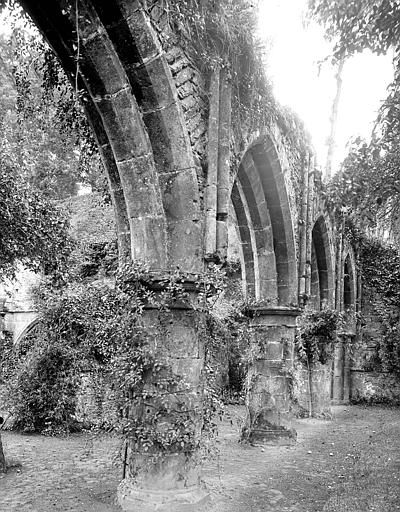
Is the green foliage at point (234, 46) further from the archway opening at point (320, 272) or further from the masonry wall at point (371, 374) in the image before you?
the masonry wall at point (371, 374)

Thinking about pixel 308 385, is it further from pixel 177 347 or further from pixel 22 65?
pixel 22 65

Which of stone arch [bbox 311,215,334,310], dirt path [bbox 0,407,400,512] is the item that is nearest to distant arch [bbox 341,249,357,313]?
stone arch [bbox 311,215,334,310]

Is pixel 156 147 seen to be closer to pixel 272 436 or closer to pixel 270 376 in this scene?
pixel 270 376

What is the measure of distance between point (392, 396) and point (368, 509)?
415 inches

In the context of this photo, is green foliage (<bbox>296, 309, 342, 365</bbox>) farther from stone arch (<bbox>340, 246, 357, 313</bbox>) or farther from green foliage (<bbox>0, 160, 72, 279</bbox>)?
green foliage (<bbox>0, 160, 72, 279</bbox>)

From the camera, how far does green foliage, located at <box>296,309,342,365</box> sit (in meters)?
10.1

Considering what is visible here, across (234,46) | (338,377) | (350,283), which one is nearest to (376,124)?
(234,46)

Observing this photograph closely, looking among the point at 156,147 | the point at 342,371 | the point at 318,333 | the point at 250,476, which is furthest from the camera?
the point at 342,371

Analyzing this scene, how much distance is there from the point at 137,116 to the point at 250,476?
407 centimetres

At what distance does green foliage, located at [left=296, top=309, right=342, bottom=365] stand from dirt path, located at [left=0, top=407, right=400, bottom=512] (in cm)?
194

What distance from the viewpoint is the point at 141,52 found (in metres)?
4.21

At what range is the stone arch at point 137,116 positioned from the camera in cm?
407

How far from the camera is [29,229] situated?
5.55 metres

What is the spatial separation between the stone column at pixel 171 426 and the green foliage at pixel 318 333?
576cm
